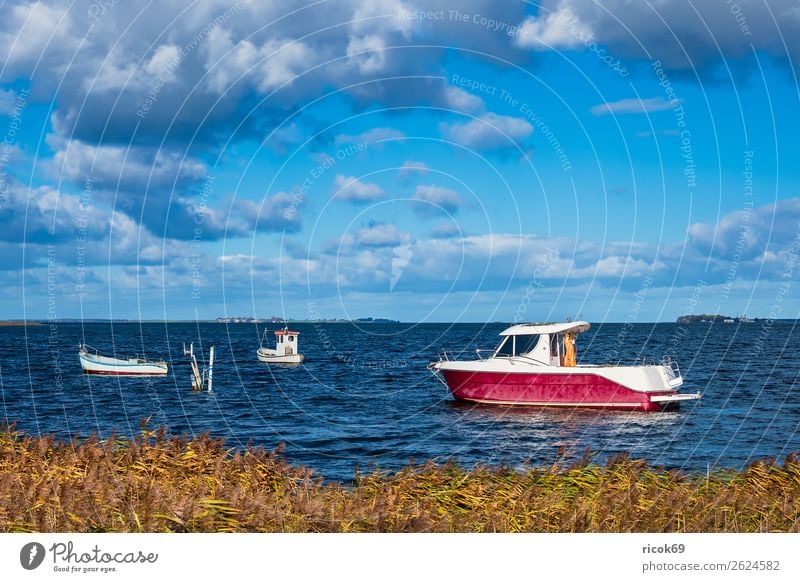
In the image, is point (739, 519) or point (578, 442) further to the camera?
point (578, 442)

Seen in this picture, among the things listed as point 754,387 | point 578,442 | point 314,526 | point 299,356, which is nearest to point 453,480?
point 314,526

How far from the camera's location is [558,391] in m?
41.0

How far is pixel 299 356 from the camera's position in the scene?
77.1 m

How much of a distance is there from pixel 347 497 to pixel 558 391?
2901 centimetres

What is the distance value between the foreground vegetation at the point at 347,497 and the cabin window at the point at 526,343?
976 inches

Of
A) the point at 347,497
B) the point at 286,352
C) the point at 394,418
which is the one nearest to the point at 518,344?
the point at 394,418

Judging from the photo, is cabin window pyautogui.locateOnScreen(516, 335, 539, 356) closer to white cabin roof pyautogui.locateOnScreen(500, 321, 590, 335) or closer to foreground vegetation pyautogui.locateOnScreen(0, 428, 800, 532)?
white cabin roof pyautogui.locateOnScreen(500, 321, 590, 335)

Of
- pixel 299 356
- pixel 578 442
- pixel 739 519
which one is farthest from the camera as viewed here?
pixel 299 356

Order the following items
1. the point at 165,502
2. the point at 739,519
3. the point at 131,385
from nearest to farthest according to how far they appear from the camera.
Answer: the point at 165,502 → the point at 739,519 → the point at 131,385

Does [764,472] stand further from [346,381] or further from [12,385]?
[12,385]

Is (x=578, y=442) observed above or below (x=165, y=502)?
below

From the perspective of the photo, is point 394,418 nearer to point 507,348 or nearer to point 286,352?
point 507,348
